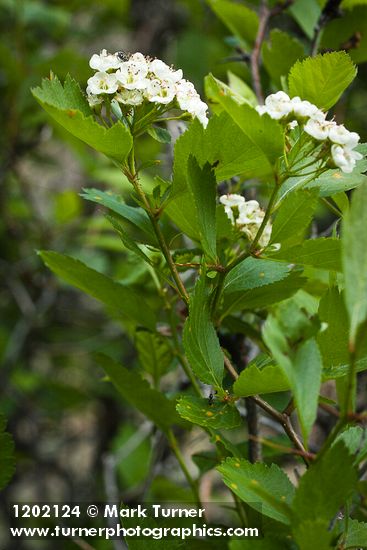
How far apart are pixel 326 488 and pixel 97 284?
13.2 inches

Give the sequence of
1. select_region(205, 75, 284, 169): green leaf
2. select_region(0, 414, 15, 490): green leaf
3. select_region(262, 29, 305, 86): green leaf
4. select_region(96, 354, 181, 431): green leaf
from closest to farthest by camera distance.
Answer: select_region(205, 75, 284, 169): green leaf → select_region(0, 414, 15, 490): green leaf → select_region(96, 354, 181, 431): green leaf → select_region(262, 29, 305, 86): green leaf

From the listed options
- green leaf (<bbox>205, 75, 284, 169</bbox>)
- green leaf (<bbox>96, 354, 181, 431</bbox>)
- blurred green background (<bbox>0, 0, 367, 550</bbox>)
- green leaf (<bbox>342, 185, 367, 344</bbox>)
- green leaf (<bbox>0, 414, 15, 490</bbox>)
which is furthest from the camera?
blurred green background (<bbox>0, 0, 367, 550</bbox>)

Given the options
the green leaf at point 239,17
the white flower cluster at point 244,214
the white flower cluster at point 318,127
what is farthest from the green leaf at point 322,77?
the green leaf at point 239,17

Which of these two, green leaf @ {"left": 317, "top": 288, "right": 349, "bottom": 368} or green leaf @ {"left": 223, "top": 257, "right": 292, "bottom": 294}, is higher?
green leaf @ {"left": 223, "top": 257, "right": 292, "bottom": 294}

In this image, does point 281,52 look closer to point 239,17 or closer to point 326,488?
point 239,17

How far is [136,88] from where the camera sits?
0.56 meters

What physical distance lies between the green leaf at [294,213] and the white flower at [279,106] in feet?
0.22

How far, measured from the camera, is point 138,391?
72cm

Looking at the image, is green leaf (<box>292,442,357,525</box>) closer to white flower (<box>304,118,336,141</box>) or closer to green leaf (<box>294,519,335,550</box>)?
green leaf (<box>294,519,335,550</box>)

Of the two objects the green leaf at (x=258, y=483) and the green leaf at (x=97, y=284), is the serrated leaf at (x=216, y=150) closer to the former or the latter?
the green leaf at (x=97, y=284)

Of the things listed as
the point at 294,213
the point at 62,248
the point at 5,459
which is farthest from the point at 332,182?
the point at 62,248

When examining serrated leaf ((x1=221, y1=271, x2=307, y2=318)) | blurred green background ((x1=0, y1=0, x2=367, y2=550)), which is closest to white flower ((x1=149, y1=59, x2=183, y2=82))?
serrated leaf ((x1=221, y1=271, x2=307, y2=318))

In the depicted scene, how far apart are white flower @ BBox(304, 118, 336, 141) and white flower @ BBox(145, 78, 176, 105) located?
0.41 ft

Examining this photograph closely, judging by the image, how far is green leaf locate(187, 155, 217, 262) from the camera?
21.6 inches
